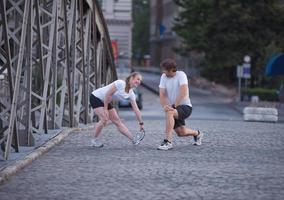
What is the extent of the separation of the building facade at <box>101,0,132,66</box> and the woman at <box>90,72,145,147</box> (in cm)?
6409

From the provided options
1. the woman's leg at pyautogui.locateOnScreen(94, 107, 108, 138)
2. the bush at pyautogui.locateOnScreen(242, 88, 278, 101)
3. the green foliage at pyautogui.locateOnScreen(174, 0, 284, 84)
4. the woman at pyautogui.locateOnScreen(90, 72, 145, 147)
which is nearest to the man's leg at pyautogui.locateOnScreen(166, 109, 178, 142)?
the woman at pyautogui.locateOnScreen(90, 72, 145, 147)

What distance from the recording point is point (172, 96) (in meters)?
13.7

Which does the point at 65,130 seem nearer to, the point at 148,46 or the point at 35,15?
the point at 35,15

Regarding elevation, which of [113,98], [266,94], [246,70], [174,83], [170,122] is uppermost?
[174,83]

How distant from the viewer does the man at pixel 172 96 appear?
43.9 feet

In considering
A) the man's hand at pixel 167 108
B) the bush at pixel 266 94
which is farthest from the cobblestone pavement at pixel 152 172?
the bush at pixel 266 94

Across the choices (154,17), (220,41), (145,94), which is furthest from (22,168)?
(154,17)

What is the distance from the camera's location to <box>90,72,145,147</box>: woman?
44.2 feet

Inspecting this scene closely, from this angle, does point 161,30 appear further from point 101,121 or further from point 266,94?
point 101,121

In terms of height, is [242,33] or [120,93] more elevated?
[242,33]

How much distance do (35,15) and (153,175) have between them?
555 centimetres

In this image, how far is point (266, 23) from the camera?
6153 centimetres

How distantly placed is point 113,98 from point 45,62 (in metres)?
3.94

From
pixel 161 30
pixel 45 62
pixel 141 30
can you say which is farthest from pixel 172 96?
pixel 141 30
